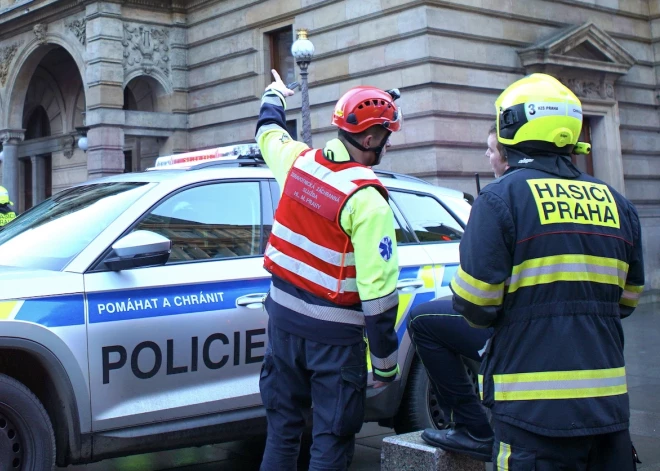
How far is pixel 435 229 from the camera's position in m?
5.67

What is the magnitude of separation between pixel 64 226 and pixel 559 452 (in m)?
2.98

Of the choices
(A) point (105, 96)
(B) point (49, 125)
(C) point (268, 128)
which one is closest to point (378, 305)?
(C) point (268, 128)

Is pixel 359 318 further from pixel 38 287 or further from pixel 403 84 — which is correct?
pixel 403 84

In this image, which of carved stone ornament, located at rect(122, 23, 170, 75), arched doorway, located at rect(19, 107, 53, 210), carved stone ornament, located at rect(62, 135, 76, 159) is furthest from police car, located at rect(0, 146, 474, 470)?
arched doorway, located at rect(19, 107, 53, 210)

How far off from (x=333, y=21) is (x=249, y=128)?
3409 mm

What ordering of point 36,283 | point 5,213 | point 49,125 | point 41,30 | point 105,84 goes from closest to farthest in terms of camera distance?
point 36,283 < point 5,213 < point 105,84 < point 41,30 < point 49,125

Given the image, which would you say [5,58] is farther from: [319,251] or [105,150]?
[319,251]

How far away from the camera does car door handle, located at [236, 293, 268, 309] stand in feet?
15.2

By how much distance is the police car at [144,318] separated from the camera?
409cm

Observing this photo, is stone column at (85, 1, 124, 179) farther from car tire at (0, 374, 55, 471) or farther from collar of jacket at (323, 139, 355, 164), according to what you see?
collar of jacket at (323, 139, 355, 164)

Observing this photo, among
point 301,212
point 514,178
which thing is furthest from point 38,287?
point 514,178

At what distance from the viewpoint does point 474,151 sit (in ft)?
53.3

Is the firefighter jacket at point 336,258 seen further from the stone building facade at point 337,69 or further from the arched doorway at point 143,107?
the arched doorway at point 143,107

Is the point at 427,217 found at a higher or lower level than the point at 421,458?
higher
